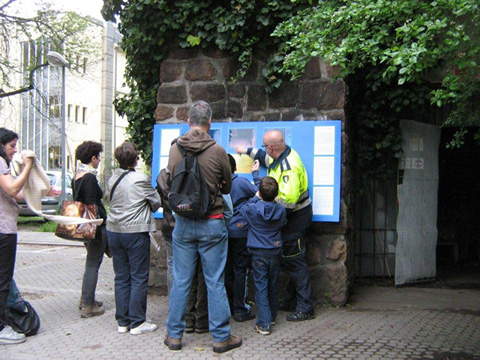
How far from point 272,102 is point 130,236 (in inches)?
91.4

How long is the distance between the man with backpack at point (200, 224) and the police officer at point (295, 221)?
1.03m

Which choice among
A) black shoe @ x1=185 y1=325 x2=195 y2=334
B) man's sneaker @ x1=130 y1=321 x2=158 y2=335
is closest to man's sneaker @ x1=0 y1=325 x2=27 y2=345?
man's sneaker @ x1=130 y1=321 x2=158 y2=335

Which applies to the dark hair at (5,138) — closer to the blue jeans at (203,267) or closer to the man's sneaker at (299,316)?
the blue jeans at (203,267)

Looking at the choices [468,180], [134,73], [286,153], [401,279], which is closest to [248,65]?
[286,153]

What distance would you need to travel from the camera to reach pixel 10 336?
529 cm

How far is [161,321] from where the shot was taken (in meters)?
5.99

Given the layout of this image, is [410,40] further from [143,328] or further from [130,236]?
[143,328]

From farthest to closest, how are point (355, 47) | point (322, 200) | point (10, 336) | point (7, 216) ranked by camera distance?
1. point (322, 200)
2. point (10, 336)
3. point (7, 216)
4. point (355, 47)

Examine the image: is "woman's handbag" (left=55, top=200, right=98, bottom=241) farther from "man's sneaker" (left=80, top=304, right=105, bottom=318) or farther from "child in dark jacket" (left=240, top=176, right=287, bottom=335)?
"child in dark jacket" (left=240, top=176, right=287, bottom=335)

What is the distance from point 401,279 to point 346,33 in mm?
4281

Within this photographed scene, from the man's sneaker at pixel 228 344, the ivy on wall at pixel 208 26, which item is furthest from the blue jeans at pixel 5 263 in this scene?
the ivy on wall at pixel 208 26

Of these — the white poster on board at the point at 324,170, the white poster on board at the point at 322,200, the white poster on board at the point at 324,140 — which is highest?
the white poster on board at the point at 324,140

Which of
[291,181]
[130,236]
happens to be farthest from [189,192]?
[291,181]

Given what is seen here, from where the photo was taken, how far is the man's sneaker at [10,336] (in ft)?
17.2
